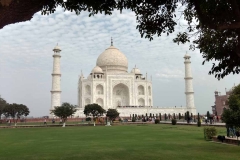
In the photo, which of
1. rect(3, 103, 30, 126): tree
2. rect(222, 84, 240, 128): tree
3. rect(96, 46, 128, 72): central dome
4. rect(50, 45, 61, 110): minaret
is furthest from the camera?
rect(96, 46, 128, 72): central dome

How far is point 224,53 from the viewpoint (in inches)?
274

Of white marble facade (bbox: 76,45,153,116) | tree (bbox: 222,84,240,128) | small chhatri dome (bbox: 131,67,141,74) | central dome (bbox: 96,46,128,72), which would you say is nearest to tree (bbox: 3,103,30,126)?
white marble facade (bbox: 76,45,153,116)

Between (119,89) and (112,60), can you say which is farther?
(112,60)

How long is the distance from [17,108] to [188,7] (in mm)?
32835

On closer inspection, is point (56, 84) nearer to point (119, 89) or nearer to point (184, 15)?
point (119, 89)

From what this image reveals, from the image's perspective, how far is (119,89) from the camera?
157 feet

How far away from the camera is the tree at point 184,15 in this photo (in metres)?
4.11

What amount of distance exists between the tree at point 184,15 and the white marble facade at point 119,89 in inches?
1374

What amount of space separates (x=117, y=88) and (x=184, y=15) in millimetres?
41088

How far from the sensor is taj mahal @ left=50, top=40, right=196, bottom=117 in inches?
1647

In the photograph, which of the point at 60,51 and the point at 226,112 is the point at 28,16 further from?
the point at 60,51

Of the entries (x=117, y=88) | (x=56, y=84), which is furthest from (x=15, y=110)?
(x=117, y=88)

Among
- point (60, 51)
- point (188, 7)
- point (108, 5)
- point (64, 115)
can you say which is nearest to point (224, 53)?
point (188, 7)

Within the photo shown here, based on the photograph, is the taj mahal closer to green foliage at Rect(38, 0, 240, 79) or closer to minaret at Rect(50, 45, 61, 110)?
minaret at Rect(50, 45, 61, 110)
